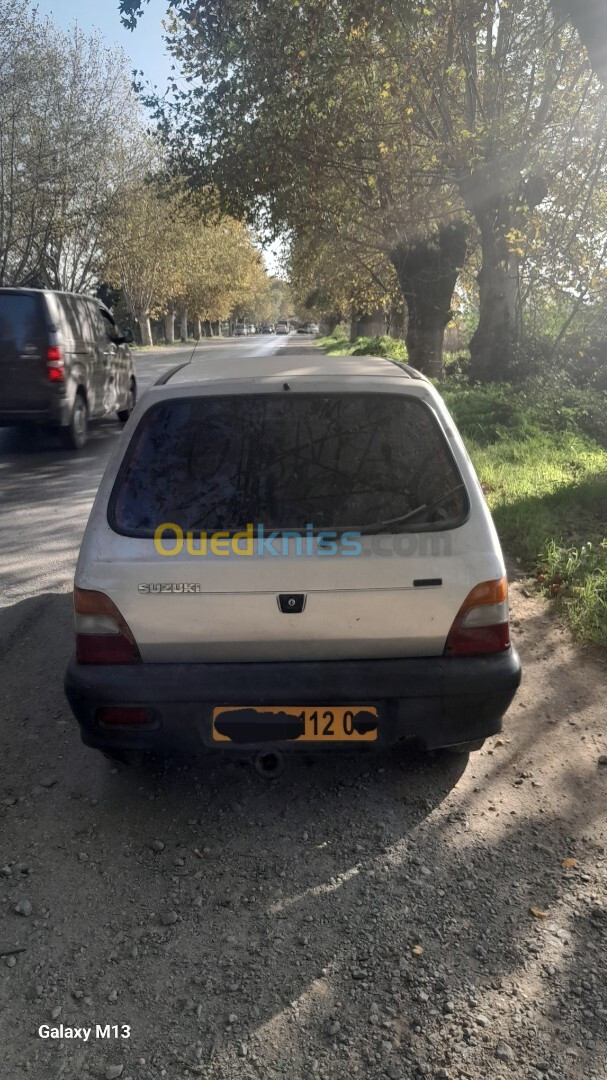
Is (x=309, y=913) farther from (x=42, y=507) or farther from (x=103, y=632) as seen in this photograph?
(x=42, y=507)

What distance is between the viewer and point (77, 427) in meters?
12.2

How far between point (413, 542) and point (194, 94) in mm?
13368

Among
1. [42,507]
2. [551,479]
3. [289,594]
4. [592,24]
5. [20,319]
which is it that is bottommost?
[42,507]

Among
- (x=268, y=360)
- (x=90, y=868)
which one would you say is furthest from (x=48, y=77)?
(x=90, y=868)

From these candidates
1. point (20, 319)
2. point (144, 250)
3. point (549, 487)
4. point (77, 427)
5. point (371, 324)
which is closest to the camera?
point (549, 487)

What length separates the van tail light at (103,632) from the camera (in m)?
3.03

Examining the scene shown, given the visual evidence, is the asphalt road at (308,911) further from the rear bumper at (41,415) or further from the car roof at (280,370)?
the rear bumper at (41,415)

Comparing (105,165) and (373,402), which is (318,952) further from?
(105,165)

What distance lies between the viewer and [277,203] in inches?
569

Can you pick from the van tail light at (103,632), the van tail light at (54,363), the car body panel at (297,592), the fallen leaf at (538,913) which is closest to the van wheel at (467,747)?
the car body panel at (297,592)

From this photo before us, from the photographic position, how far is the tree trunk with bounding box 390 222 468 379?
56.2 feet

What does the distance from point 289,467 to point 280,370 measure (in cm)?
67

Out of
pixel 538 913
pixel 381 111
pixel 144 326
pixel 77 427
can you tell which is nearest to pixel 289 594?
pixel 538 913

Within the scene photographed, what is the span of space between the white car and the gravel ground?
38 cm
